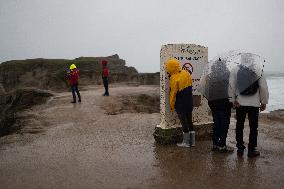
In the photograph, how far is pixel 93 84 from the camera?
95.9ft

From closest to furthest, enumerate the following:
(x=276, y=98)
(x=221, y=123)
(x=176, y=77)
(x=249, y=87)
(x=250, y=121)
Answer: (x=249, y=87), (x=250, y=121), (x=221, y=123), (x=176, y=77), (x=276, y=98)

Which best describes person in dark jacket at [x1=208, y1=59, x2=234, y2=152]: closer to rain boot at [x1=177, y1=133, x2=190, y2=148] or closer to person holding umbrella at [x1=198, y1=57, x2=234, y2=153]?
person holding umbrella at [x1=198, y1=57, x2=234, y2=153]

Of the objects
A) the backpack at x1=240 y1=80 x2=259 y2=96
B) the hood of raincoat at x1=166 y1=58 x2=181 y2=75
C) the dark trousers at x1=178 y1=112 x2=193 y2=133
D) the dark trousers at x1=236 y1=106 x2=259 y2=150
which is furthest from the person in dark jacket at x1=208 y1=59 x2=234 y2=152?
the hood of raincoat at x1=166 y1=58 x2=181 y2=75

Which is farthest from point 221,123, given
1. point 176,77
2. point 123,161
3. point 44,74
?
point 44,74

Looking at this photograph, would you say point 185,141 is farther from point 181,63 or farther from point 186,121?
point 181,63

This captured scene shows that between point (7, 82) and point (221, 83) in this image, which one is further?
point (7, 82)

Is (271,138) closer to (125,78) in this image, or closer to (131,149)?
(131,149)

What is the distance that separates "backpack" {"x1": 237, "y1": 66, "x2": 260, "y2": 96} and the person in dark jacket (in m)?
0.36

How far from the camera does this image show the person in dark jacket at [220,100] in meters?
6.59

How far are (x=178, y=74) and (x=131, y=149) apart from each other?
1910mm

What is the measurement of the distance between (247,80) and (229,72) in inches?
18.0

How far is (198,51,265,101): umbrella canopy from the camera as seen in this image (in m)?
6.20

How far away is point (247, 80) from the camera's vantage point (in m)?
6.19

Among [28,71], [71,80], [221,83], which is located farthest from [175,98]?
[28,71]
